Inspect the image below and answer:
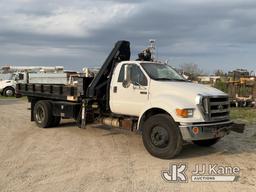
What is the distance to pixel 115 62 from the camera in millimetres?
11109

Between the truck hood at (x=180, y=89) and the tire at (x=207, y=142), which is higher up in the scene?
the truck hood at (x=180, y=89)

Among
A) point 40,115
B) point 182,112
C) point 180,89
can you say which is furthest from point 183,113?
point 40,115

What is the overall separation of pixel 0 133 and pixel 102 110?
10.5 feet

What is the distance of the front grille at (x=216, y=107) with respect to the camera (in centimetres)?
864

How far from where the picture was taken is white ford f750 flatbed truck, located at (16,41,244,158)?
8586 millimetres

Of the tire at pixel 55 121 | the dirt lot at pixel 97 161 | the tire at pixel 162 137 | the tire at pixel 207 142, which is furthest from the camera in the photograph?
the tire at pixel 55 121

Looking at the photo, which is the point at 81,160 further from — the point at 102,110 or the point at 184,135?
the point at 102,110

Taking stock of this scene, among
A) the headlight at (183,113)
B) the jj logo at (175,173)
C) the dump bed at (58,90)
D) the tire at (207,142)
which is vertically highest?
the dump bed at (58,90)

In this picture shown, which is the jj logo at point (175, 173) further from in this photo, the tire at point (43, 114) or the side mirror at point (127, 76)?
the tire at point (43, 114)

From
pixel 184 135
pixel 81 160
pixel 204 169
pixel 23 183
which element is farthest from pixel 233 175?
pixel 23 183

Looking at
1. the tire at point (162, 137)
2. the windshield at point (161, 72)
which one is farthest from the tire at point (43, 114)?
the tire at point (162, 137)

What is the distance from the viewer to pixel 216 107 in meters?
9.00

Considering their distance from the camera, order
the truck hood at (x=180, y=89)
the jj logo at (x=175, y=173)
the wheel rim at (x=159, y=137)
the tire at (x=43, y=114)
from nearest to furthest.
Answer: the jj logo at (x=175, y=173), the wheel rim at (x=159, y=137), the truck hood at (x=180, y=89), the tire at (x=43, y=114)

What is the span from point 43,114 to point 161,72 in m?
4.82
